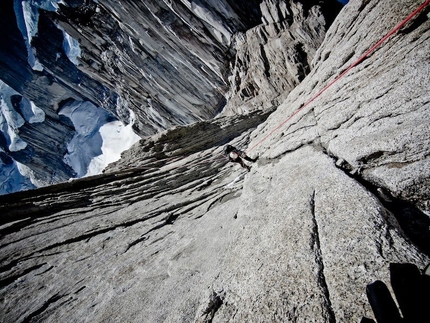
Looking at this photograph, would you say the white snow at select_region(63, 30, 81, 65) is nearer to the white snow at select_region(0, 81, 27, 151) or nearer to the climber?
A: the white snow at select_region(0, 81, 27, 151)

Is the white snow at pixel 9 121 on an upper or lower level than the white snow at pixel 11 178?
upper

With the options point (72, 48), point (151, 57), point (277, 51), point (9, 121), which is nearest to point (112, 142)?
point (72, 48)

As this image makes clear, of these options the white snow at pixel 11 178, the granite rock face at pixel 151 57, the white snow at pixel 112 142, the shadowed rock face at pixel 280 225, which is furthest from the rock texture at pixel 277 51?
the white snow at pixel 11 178

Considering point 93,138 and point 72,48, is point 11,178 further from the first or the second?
point 72,48

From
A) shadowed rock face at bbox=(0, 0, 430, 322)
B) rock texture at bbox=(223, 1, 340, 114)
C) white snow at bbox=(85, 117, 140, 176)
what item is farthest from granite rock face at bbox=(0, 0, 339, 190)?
shadowed rock face at bbox=(0, 0, 430, 322)

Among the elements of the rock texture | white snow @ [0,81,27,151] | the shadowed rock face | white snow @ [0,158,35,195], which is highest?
white snow @ [0,81,27,151]

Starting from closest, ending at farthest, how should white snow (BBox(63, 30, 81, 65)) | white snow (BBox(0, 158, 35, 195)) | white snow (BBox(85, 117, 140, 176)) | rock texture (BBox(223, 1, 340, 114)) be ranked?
rock texture (BBox(223, 1, 340, 114)), white snow (BBox(63, 30, 81, 65)), white snow (BBox(85, 117, 140, 176)), white snow (BBox(0, 158, 35, 195))

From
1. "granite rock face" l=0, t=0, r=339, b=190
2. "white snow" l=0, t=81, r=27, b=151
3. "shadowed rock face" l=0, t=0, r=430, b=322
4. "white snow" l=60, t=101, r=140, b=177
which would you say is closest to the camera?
"shadowed rock face" l=0, t=0, r=430, b=322

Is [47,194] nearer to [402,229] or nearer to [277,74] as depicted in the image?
[402,229]

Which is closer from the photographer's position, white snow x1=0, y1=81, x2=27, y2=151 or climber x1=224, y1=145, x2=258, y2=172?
climber x1=224, y1=145, x2=258, y2=172

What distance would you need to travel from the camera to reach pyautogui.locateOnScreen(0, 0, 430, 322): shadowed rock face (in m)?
3.11

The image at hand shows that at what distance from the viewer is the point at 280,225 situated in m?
4.34

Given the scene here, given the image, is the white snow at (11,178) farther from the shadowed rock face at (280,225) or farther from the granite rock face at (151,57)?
the shadowed rock face at (280,225)

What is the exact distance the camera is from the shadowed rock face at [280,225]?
10.2ft
